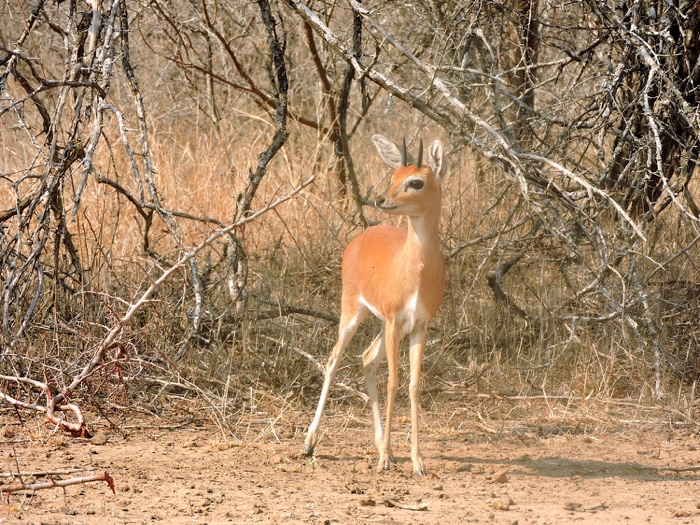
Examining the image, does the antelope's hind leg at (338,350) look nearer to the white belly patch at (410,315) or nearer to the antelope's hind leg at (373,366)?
the antelope's hind leg at (373,366)

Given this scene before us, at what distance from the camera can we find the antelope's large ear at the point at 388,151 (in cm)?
532

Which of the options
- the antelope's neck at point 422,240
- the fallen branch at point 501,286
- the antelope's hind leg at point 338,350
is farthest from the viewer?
the fallen branch at point 501,286

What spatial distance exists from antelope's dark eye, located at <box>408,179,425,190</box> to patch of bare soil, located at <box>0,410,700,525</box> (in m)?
1.42

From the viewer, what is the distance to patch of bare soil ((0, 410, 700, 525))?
4.22m

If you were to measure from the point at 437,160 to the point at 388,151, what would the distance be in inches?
15.2

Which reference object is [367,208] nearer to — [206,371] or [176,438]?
[206,371]

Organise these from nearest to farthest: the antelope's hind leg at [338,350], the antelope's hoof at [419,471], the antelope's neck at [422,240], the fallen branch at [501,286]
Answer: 1. the antelope's hoof at [419,471]
2. the antelope's neck at [422,240]
3. the antelope's hind leg at [338,350]
4. the fallen branch at [501,286]

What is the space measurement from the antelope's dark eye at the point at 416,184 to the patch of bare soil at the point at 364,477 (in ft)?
4.66

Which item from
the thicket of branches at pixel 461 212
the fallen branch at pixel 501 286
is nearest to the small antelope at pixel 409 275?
the thicket of branches at pixel 461 212

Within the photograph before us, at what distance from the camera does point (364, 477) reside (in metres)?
4.87


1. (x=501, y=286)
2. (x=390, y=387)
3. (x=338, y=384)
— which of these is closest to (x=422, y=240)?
(x=390, y=387)

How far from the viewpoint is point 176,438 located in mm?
5594

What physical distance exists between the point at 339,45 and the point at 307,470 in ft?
7.35

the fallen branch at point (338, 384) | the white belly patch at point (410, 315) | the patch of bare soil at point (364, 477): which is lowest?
the patch of bare soil at point (364, 477)
